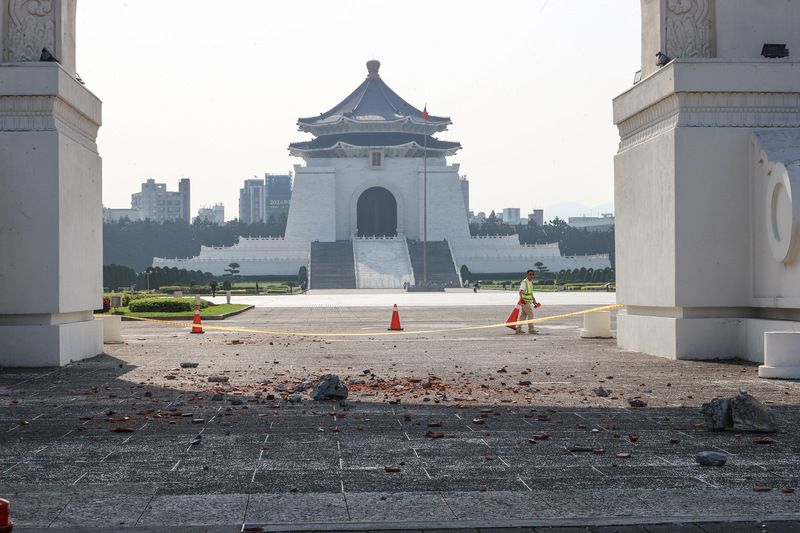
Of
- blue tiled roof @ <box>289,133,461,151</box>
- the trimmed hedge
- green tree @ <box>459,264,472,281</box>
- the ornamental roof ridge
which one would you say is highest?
the ornamental roof ridge

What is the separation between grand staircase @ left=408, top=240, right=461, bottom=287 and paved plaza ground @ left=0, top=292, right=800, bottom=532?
167 ft

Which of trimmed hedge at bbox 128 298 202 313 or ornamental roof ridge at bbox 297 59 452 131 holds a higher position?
ornamental roof ridge at bbox 297 59 452 131

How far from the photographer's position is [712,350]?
41.5 ft

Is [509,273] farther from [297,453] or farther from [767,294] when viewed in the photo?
[297,453]

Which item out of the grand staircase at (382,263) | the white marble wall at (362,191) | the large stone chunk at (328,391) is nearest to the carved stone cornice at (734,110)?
the large stone chunk at (328,391)

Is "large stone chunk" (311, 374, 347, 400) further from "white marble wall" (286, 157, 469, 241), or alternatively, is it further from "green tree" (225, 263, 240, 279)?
"white marble wall" (286, 157, 469, 241)

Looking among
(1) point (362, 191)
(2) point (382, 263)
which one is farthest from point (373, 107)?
(2) point (382, 263)

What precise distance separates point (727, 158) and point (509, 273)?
61674mm

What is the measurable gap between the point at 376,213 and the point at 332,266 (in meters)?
15.6

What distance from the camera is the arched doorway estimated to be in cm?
8150

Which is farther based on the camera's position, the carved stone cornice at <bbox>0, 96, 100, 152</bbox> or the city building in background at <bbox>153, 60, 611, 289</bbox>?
the city building in background at <bbox>153, 60, 611, 289</bbox>

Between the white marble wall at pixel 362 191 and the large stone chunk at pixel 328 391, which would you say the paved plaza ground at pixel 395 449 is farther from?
the white marble wall at pixel 362 191

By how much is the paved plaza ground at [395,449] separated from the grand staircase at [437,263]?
167 feet

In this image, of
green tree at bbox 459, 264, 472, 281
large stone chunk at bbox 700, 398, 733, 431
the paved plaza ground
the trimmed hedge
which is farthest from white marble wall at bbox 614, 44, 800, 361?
green tree at bbox 459, 264, 472, 281
